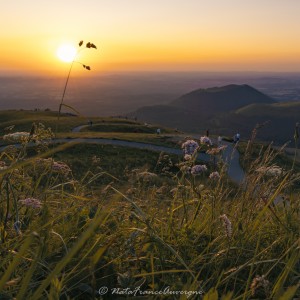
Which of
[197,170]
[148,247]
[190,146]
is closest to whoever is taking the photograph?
[148,247]

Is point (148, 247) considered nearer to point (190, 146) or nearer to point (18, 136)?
point (190, 146)

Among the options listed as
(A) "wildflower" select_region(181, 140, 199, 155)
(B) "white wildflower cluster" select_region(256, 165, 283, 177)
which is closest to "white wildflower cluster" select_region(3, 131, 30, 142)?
(A) "wildflower" select_region(181, 140, 199, 155)

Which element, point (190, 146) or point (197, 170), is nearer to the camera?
point (197, 170)

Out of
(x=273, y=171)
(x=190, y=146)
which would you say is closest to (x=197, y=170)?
(x=190, y=146)

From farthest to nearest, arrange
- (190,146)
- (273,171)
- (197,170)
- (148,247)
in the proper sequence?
(190,146)
(273,171)
(197,170)
(148,247)

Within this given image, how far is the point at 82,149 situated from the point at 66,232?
120ft

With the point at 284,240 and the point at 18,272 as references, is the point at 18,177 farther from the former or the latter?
the point at 284,240

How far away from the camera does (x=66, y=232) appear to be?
10.8ft

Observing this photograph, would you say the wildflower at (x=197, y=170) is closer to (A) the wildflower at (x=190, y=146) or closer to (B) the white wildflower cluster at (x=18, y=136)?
(A) the wildflower at (x=190, y=146)

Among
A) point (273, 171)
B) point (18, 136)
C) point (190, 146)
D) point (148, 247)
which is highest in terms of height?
point (18, 136)

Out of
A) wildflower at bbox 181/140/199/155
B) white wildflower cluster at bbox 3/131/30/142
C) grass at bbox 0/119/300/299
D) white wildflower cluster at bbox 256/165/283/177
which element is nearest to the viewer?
grass at bbox 0/119/300/299

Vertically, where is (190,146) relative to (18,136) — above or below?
below

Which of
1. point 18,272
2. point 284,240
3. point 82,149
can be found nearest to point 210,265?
point 284,240

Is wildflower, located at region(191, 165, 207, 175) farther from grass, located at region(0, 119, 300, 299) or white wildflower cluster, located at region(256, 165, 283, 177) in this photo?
white wildflower cluster, located at region(256, 165, 283, 177)
